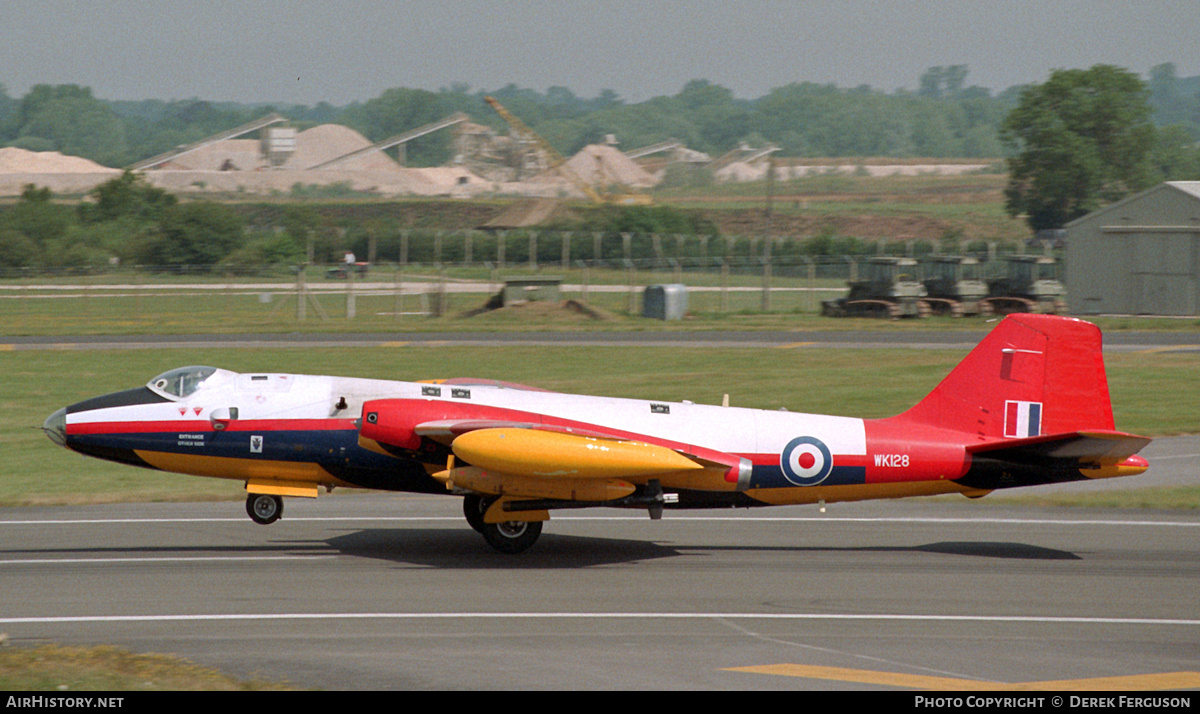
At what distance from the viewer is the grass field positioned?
2427 centimetres

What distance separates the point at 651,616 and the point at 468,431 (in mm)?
3670

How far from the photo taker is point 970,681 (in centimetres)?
1110

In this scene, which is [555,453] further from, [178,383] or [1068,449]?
[1068,449]

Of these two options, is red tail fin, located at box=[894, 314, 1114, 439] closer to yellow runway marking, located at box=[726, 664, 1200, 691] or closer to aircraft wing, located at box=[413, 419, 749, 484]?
aircraft wing, located at box=[413, 419, 749, 484]

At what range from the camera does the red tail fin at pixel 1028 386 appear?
16.6 meters

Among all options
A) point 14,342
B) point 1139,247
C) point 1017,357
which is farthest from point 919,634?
point 1139,247

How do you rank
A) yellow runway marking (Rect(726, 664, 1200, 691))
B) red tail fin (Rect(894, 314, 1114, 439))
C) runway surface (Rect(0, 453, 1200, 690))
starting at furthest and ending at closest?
red tail fin (Rect(894, 314, 1114, 439)) → runway surface (Rect(0, 453, 1200, 690)) → yellow runway marking (Rect(726, 664, 1200, 691))

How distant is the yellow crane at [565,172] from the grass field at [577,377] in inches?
4249

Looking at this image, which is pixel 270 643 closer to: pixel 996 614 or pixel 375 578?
pixel 375 578

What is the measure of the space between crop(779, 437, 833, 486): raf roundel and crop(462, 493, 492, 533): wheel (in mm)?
4272

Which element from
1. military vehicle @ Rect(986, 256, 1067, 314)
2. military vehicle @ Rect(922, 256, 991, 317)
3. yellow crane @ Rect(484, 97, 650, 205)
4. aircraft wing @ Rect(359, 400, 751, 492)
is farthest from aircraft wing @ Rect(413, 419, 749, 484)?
yellow crane @ Rect(484, 97, 650, 205)

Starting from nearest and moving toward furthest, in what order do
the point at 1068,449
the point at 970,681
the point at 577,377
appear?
1. the point at 970,681
2. the point at 1068,449
3. the point at 577,377

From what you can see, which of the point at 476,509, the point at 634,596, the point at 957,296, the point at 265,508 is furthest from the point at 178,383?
the point at 957,296

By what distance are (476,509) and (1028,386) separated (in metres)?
8.21
